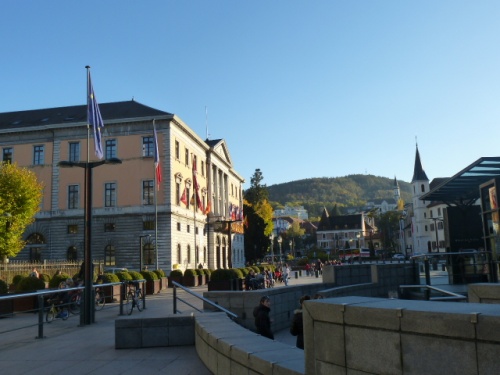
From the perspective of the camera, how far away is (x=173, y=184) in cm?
5334

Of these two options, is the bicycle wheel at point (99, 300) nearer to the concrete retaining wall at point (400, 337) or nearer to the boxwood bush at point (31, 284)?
the boxwood bush at point (31, 284)

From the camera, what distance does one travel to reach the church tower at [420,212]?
372 feet

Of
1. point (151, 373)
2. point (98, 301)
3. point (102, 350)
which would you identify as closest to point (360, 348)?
point (151, 373)

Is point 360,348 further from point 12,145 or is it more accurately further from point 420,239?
point 420,239

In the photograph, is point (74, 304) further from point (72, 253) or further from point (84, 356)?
point (72, 253)

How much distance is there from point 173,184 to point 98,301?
34.6 metres

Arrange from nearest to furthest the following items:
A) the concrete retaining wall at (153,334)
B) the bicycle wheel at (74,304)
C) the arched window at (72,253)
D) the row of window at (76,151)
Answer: the concrete retaining wall at (153,334)
the bicycle wheel at (74,304)
the arched window at (72,253)
the row of window at (76,151)

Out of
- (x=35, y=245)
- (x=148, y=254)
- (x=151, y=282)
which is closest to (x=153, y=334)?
(x=151, y=282)

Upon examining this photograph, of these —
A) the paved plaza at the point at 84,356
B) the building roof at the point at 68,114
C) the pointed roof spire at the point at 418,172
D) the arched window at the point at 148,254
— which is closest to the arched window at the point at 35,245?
the arched window at the point at 148,254

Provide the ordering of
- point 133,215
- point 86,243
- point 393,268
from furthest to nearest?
point 133,215
point 393,268
point 86,243

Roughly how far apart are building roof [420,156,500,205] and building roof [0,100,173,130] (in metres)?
34.6

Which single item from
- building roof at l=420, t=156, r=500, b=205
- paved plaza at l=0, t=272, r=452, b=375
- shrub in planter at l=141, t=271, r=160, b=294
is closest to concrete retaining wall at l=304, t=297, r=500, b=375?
paved plaza at l=0, t=272, r=452, b=375

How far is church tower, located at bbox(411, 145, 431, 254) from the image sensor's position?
113438mm

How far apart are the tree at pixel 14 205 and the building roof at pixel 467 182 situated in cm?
3637
